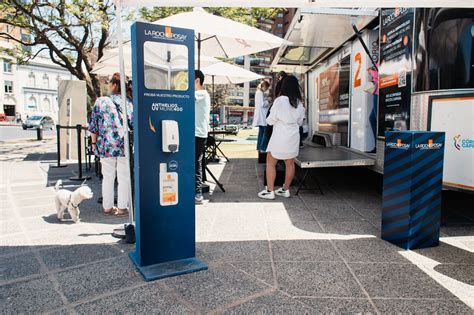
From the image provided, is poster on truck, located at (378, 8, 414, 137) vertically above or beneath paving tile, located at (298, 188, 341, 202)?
above

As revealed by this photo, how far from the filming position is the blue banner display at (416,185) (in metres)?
3.59

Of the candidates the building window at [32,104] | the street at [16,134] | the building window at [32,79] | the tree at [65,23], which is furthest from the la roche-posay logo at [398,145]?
the building window at [32,79]

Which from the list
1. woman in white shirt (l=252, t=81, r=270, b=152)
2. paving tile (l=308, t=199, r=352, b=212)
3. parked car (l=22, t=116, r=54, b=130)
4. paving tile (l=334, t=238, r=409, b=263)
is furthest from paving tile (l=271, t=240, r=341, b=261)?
parked car (l=22, t=116, r=54, b=130)

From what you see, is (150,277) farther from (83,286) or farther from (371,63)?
(371,63)

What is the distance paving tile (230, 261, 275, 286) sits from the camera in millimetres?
3051

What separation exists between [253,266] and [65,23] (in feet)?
31.4

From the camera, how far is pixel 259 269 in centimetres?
322

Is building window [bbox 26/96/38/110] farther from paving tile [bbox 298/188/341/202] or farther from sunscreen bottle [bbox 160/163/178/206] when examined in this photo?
sunscreen bottle [bbox 160/163/178/206]

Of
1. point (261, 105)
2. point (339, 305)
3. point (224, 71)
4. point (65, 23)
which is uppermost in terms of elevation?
point (65, 23)

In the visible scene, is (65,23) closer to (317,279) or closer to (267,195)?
(267,195)

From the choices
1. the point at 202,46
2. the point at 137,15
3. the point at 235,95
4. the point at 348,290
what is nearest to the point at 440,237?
the point at 348,290

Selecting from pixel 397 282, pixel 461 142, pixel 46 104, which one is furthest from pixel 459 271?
pixel 46 104

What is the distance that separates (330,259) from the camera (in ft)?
11.3

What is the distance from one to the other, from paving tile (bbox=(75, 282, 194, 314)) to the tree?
9.28 metres
